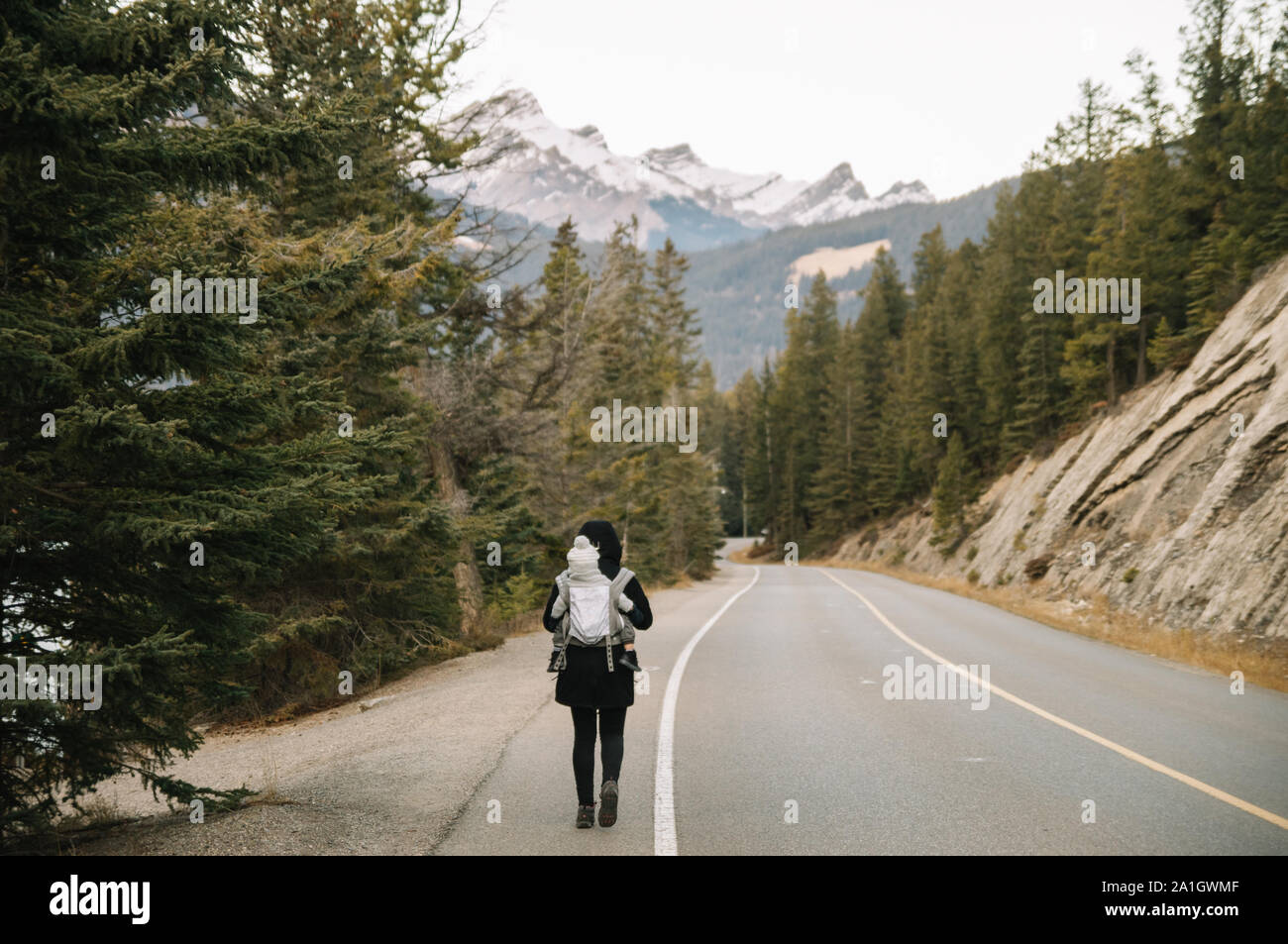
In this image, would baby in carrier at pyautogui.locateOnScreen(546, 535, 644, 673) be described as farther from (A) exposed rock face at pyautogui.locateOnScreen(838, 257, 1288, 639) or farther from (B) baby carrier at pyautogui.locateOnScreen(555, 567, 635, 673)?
(A) exposed rock face at pyautogui.locateOnScreen(838, 257, 1288, 639)

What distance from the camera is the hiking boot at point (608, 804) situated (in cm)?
553

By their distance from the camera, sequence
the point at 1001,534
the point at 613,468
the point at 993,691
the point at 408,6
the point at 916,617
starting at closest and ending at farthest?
the point at 993,691 → the point at 408,6 → the point at 916,617 → the point at 613,468 → the point at 1001,534

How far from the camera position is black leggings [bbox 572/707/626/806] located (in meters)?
5.63

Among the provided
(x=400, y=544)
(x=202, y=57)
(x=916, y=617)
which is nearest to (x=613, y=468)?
(x=916, y=617)

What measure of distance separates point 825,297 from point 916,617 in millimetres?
71419

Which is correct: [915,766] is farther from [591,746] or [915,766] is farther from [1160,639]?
[1160,639]

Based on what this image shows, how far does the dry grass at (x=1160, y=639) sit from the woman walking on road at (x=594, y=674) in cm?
1015

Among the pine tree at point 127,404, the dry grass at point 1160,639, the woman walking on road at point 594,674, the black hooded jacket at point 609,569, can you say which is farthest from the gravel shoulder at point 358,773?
the dry grass at point 1160,639

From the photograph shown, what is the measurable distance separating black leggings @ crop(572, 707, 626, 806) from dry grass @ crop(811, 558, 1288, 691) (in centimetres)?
1013

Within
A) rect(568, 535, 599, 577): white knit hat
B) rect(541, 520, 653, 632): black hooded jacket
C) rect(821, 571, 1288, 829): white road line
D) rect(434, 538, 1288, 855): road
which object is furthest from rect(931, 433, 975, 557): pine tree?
rect(568, 535, 599, 577): white knit hat

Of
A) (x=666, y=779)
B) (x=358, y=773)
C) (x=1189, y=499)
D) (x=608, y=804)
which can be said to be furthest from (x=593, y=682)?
(x=1189, y=499)

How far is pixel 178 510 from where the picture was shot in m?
5.19

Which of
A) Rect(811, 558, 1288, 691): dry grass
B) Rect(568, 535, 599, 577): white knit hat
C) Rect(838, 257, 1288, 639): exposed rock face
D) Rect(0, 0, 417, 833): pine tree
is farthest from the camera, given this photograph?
Rect(838, 257, 1288, 639): exposed rock face
